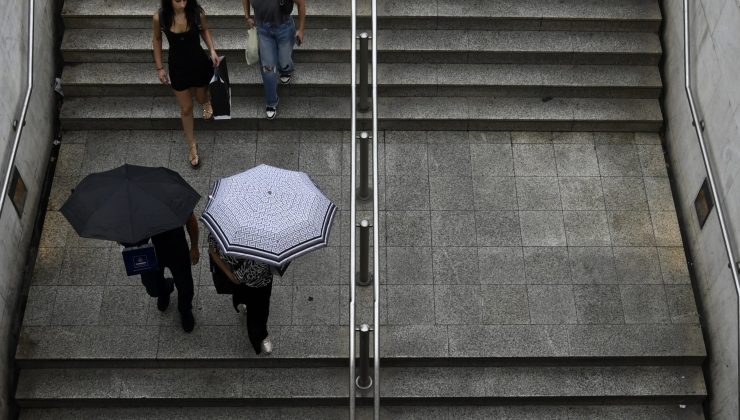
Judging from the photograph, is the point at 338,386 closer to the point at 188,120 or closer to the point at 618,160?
the point at 188,120

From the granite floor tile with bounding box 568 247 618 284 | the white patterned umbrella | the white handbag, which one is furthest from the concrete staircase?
the white patterned umbrella

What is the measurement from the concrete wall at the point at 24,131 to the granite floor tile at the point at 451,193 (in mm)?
3877

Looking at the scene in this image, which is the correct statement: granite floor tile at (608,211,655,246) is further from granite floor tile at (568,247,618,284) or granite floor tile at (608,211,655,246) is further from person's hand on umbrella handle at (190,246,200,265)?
person's hand on umbrella handle at (190,246,200,265)

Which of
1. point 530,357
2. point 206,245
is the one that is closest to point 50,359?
point 206,245

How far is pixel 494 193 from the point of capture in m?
8.17

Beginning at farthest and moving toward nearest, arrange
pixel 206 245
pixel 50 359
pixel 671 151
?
pixel 671 151 → pixel 206 245 → pixel 50 359

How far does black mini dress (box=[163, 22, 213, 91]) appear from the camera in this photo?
7133 millimetres

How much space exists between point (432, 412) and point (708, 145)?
11.5 feet

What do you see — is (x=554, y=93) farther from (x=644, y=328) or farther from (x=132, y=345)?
(x=132, y=345)

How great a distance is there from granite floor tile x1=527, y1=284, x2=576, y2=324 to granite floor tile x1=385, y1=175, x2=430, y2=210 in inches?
53.9

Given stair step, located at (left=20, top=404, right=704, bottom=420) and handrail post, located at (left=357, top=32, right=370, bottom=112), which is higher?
handrail post, located at (left=357, top=32, right=370, bottom=112)

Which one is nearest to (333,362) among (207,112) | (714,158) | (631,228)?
(207,112)

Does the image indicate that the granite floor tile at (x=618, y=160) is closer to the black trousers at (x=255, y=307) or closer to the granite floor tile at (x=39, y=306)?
the black trousers at (x=255, y=307)

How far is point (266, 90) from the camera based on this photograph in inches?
322
